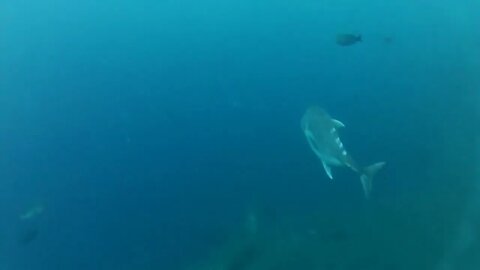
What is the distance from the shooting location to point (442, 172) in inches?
216

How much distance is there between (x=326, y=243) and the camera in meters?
4.94

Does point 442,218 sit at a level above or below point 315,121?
below

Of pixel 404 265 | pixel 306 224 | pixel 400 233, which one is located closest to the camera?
pixel 404 265

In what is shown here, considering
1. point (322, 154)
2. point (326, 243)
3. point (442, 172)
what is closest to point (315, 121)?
point (322, 154)

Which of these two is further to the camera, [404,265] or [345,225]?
[345,225]

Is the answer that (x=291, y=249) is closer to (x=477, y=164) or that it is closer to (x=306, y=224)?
(x=306, y=224)

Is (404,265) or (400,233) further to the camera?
(400,233)

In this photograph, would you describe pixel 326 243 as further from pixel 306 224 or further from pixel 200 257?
pixel 200 257

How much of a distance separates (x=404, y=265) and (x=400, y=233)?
403 millimetres

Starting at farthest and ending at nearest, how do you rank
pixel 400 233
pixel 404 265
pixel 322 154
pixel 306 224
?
pixel 306 224 → pixel 400 233 → pixel 404 265 → pixel 322 154

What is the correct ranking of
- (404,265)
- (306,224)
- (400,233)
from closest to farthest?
(404,265) < (400,233) < (306,224)

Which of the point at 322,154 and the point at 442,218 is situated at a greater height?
the point at 322,154

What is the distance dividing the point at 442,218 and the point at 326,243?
1004 mm

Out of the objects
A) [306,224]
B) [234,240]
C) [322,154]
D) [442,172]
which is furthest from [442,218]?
[234,240]
